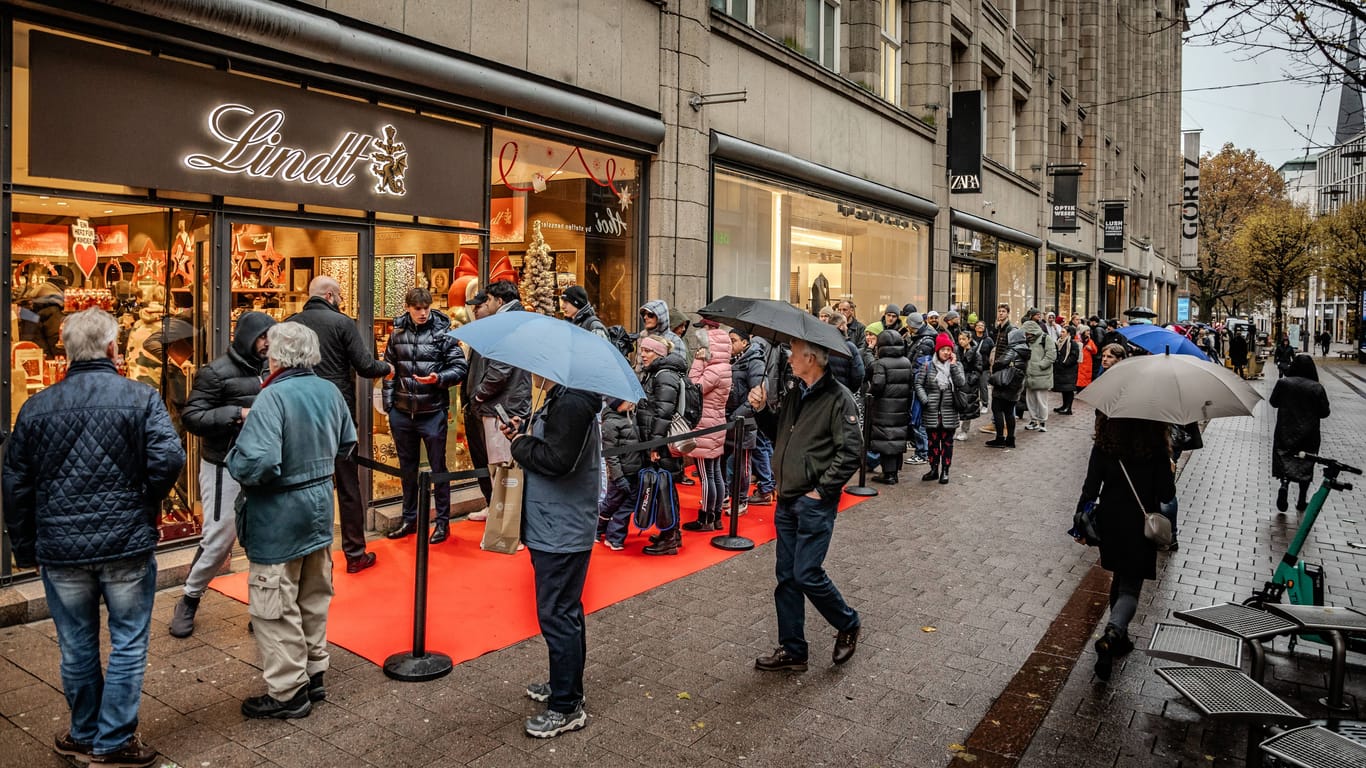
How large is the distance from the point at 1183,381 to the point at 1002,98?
2237cm

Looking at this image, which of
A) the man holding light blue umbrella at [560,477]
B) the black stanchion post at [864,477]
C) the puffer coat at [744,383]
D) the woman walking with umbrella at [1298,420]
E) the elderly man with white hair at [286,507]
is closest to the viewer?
the man holding light blue umbrella at [560,477]

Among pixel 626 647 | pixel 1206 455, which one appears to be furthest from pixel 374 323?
pixel 1206 455

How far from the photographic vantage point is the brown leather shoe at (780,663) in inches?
211

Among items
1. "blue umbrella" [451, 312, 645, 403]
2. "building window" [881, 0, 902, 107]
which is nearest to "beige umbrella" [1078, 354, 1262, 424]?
"blue umbrella" [451, 312, 645, 403]

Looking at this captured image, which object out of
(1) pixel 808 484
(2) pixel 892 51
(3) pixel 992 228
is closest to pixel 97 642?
(1) pixel 808 484

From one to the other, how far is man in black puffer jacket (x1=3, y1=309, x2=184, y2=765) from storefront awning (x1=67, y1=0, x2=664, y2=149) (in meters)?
3.71

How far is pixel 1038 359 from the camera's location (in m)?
16.2

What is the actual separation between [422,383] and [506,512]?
2.97 metres

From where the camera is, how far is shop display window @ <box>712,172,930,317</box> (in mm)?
13734

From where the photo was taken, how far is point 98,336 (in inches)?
159

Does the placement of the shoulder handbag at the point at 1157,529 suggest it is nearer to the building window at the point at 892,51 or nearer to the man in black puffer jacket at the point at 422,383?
the man in black puffer jacket at the point at 422,383

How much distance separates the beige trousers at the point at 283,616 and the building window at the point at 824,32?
522 inches

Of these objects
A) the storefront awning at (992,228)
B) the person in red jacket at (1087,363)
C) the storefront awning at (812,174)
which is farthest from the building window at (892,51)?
the person in red jacket at (1087,363)

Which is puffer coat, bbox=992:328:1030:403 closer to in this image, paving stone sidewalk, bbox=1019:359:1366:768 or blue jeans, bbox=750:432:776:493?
paving stone sidewalk, bbox=1019:359:1366:768
